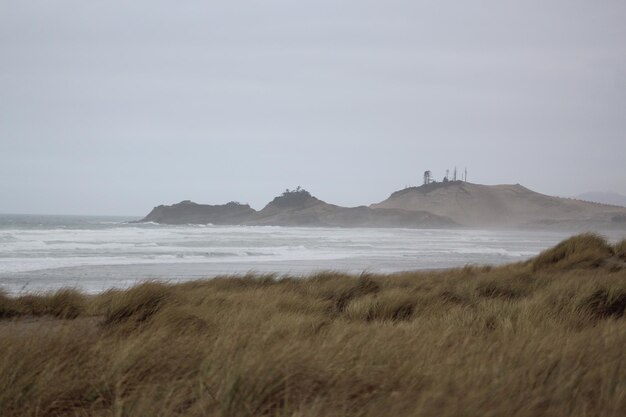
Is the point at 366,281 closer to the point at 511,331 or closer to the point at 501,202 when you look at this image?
the point at 511,331

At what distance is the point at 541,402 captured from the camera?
2568 mm

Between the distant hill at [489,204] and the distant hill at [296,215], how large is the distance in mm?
12614

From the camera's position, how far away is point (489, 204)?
10856 cm

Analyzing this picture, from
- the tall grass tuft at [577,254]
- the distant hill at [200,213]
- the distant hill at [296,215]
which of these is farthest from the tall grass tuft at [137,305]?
the distant hill at [200,213]

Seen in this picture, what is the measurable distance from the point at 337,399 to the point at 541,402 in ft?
3.12

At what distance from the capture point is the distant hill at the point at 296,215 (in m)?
91.1

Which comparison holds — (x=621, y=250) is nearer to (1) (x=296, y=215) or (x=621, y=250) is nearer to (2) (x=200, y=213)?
(1) (x=296, y=215)

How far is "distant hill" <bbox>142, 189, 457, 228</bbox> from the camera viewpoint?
9112cm

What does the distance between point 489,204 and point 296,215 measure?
1570 inches

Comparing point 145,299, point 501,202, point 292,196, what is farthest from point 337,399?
point 501,202

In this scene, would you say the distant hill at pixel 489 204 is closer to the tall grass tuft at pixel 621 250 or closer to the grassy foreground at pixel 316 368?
the tall grass tuft at pixel 621 250

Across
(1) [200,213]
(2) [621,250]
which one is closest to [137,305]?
(2) [621,250]

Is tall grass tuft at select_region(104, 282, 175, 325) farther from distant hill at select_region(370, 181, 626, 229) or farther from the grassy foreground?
distant hill at select_region(370, 181, 626, 229)

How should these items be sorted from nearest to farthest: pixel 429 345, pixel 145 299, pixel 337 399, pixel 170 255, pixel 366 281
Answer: pixel 337 399 < pixel 429 345 < pixel 145 299 < pixel 366 281 < pixel 170 255
